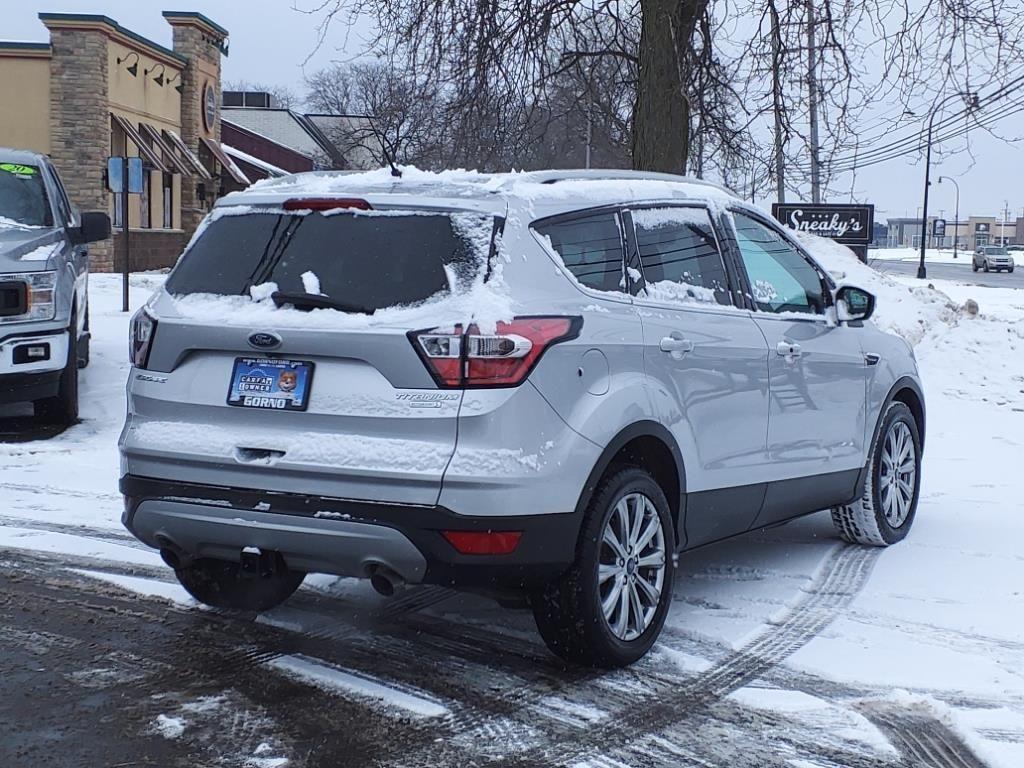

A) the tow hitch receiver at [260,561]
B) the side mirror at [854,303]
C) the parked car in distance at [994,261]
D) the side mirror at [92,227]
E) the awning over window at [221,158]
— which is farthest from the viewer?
the parked car in distance at [994,261]

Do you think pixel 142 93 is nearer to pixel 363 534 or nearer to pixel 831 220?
pixel 831 220

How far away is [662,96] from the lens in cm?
1362

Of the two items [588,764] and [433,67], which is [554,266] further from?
[433,67]

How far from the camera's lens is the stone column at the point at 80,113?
30.6 m

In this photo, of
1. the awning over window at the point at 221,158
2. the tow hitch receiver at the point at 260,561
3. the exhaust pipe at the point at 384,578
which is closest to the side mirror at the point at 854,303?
the exhaust pipe at the point at 384,578

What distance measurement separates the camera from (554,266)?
4707 millimetres

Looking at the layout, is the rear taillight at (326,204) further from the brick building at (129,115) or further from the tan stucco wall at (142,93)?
the tan stucco wall at (142,93)

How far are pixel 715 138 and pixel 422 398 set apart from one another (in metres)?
13.3

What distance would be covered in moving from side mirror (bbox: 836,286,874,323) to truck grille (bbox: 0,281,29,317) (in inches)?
226

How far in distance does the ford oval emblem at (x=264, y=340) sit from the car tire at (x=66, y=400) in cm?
590

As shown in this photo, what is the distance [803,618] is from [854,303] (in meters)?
1.79

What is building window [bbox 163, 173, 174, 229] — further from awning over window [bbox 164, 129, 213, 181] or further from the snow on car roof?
A: the snow on car roof

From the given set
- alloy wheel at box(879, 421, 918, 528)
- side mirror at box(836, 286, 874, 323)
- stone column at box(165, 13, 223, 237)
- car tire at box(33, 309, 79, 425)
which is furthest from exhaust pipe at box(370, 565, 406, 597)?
stone column at box(165, 13, 223, 237)

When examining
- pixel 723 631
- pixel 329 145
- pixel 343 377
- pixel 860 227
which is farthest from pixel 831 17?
pixel 329 145
